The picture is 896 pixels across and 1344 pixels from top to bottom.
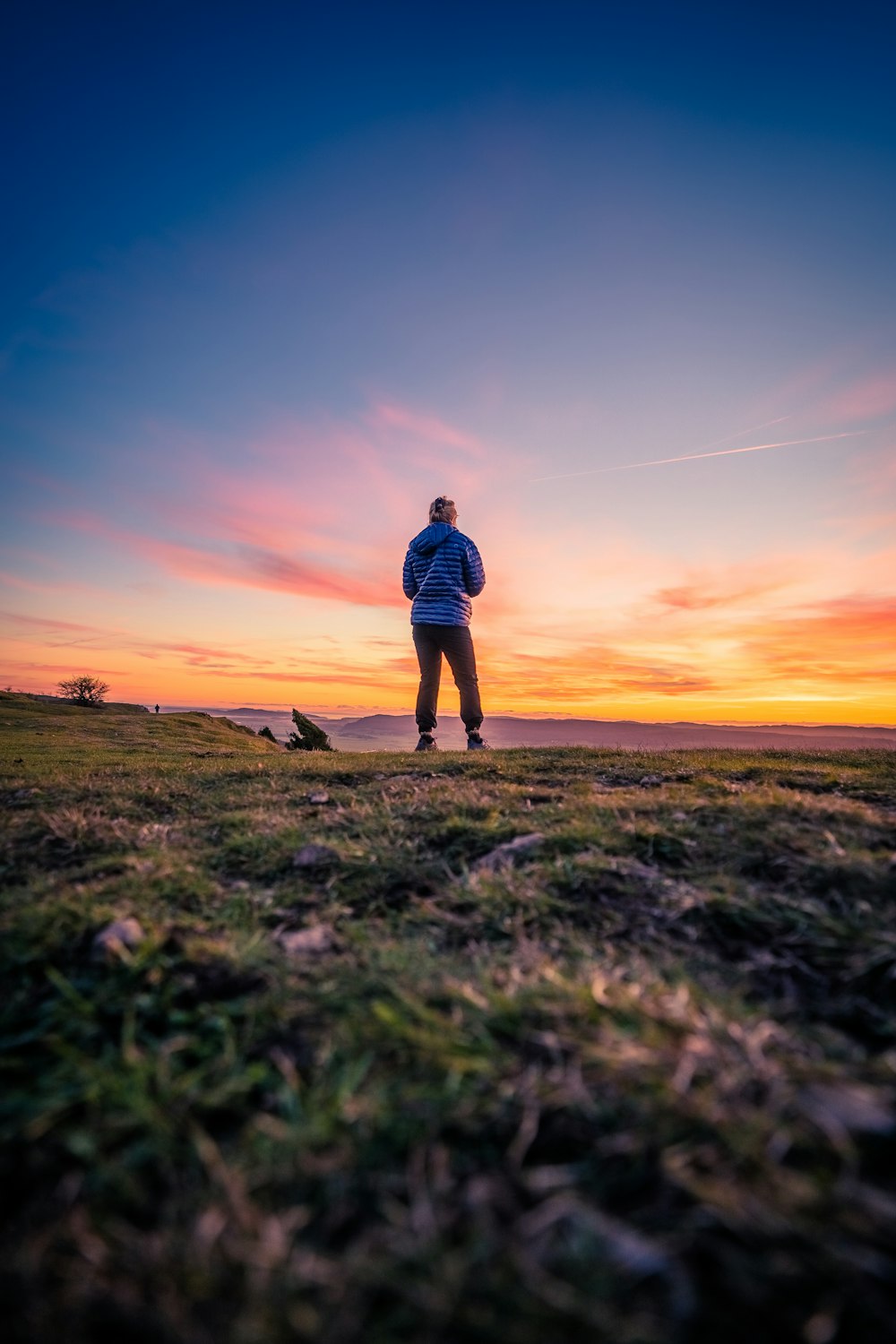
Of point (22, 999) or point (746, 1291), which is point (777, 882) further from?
point (22, 999)

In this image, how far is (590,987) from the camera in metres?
2.07

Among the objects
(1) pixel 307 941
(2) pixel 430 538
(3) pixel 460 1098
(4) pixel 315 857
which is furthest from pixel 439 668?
(3) pixel 460 1098

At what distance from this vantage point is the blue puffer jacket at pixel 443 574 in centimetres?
1392

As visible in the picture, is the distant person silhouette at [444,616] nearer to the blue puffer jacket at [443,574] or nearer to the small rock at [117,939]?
the blue puffer jacket at [443,574]

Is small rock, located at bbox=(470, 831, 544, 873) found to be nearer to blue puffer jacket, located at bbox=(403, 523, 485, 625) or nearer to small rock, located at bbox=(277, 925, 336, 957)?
small rock, located at bbox=(277, 925, 336, 957)

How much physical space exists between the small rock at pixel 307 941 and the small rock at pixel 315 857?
0.92 metres

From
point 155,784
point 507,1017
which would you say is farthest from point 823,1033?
point 155,784

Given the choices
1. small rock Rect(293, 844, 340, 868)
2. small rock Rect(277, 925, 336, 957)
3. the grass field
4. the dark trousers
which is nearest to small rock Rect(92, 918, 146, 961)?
the grass field

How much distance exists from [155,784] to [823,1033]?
23.7 feet

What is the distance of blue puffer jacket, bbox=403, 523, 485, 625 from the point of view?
13.9 meters

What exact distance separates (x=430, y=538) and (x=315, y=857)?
11125 mm

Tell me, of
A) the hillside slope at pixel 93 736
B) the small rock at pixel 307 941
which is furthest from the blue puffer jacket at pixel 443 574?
the small rock at pixel 307 941

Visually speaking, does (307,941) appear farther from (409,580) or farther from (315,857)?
(409,580)

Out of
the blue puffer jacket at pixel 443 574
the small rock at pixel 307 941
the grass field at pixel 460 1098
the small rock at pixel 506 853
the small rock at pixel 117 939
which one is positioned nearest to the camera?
the grass field at pixel 460 1098
